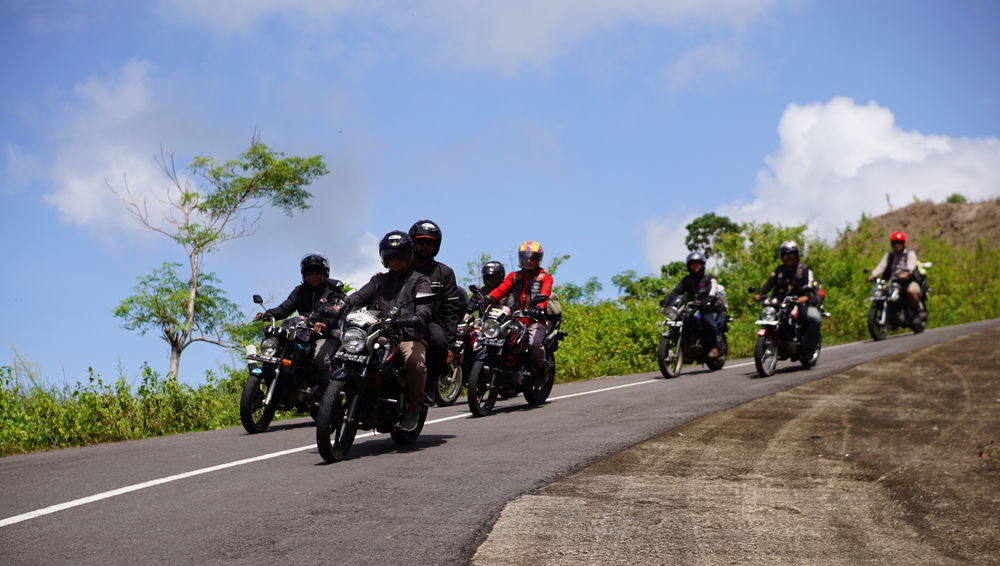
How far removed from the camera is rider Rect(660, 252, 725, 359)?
16641 mm

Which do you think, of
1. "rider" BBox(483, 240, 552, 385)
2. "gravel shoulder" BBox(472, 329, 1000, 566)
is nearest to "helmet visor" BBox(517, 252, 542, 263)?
"rider" BBox(483, 240, 552, 385)

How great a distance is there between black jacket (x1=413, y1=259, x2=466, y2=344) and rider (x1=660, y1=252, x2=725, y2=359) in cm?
766

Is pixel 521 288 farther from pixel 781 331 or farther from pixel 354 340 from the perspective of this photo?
pixel 781 331

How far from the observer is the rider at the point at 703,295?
54.6 feet

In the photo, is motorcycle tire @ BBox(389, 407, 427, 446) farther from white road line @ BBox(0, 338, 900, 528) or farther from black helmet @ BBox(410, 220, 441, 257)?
black helmet @ BBox(410, 220, 441, 257)

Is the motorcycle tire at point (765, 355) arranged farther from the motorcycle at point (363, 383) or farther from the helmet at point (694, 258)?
the motorcycle at point (363, 383)

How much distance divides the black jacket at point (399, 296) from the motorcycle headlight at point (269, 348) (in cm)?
309

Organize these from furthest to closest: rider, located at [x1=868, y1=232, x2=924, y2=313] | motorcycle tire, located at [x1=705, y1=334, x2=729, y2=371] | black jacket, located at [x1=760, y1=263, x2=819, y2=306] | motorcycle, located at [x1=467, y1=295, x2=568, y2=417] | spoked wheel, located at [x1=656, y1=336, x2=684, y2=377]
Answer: rider, located at [x1=868, y1=232, x2=924, y2=313] < motorcycle tire, located at [x1=705, y1=334, x2=729, y2=371] < black jacket, located at [x1=760, y1=263, x2=819, y2=306] < spoked wheel, located at [x1=656, y1=336, x2=684, y2=377] < motorcycle, located at [x1=467, y1=295, x2=568, y2=417]

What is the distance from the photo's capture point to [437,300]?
9281 mm

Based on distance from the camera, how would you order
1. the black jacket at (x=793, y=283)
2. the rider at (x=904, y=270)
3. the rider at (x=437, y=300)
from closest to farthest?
the rider at (x=437, y=300), the black jacket at (x=793, y=283), the rider at (x=904, y=270)

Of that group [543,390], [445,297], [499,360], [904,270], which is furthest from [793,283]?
[445,297]

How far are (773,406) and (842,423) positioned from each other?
1.42 metres

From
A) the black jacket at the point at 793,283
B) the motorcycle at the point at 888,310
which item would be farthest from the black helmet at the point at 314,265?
the motorcycle at the point at 888,310

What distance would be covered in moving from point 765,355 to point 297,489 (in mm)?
10739
